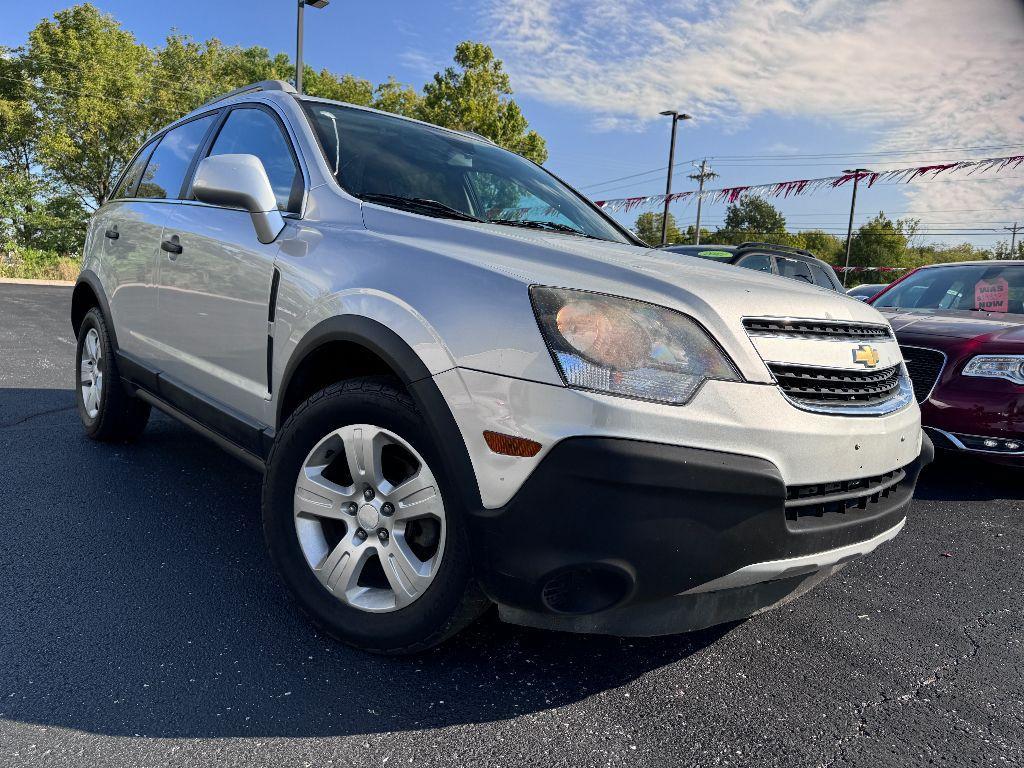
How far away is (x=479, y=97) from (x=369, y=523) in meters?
22.9

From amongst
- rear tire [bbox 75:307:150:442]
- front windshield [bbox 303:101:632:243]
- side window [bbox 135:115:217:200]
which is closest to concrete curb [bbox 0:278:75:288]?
rear tire [bbox 75:307:150:442]

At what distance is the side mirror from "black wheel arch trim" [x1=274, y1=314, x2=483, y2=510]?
603 mm

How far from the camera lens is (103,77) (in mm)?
29500

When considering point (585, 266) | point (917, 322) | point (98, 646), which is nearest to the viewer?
point (585, 266)

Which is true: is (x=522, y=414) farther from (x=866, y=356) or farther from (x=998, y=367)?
(x=998, y=367)

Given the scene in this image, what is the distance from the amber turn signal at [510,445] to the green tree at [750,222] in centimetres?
7574

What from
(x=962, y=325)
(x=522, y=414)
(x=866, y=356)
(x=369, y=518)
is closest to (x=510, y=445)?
(x=522, y=414)

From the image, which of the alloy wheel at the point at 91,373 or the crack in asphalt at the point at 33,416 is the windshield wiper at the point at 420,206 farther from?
the crack in asphalt at the point at 33,416

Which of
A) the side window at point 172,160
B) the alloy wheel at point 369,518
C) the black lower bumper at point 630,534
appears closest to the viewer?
the black lower bumper at point 630,534

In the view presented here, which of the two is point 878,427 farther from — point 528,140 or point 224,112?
point 528,140

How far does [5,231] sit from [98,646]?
28350 mm

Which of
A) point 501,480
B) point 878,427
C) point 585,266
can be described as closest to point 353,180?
point 585,266

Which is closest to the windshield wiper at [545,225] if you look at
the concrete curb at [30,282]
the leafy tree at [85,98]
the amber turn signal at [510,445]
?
the amber turn signal at [510,445]

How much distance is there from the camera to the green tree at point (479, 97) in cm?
2266
